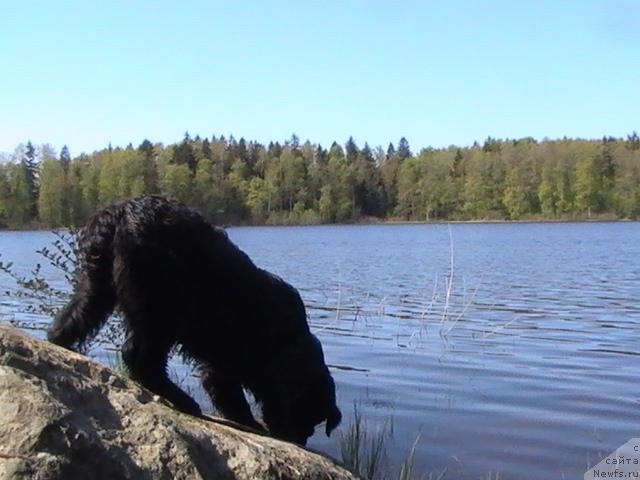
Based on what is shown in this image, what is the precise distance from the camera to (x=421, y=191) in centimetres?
10206

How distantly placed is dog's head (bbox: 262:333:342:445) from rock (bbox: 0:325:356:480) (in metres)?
1.07

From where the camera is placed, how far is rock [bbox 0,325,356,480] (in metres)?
3.39

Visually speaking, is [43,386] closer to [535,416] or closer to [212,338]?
[212,338]

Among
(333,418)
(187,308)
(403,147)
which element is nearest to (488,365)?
(333,418)

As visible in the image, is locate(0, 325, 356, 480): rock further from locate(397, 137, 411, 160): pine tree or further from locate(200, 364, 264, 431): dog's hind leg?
locate(397, 137, 411, 160): pine tree

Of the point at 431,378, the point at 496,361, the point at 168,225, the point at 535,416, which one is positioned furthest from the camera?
the point at 496,361

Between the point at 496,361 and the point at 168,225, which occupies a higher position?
the point at 168,225

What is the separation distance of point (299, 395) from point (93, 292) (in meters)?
1.53

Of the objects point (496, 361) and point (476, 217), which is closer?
point (496, 361)

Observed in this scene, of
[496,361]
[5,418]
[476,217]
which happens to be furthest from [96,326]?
[476,217]

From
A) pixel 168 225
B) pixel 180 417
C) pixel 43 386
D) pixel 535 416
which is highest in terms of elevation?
pixel 168 225

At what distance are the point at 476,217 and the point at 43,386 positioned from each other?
97.4 m

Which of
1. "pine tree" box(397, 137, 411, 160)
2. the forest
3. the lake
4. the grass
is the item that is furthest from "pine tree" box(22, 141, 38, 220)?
"pine tree" box(397, 137, 411, 160)

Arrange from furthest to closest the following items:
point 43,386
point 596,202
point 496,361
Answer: point 596,202 → point 496,361 → point 43,386
